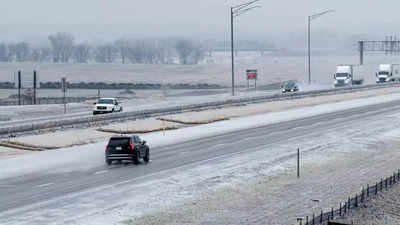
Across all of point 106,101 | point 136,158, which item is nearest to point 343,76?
point 106,101

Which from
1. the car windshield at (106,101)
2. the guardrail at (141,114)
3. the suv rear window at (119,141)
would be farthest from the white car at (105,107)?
the suv rear window at (119,141)

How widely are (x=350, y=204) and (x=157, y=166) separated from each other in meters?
14.4

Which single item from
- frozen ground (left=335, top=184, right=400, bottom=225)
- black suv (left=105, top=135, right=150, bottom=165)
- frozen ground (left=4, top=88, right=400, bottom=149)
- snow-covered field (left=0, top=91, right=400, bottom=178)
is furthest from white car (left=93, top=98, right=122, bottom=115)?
frozen ground (left=335, top=184, right=400, bottom=225)

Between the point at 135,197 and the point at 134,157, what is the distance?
32.2 feet

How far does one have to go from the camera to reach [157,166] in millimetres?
42812

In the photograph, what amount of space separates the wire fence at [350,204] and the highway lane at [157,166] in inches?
374

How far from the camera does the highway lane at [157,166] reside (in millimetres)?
33438

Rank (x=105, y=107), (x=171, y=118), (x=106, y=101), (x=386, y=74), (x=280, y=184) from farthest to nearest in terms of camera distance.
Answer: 1. (x=386, y=74)
2. (x=106, y=101)
3. (x=105, y=107)
4. (x=171, y=118)
5. (x=280, y=184)

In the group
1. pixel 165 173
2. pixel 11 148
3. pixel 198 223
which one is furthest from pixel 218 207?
pixel 11 148

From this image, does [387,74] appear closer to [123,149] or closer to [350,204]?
[123,149]

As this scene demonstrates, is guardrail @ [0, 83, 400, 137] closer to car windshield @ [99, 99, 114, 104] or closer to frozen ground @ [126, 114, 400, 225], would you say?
car windshield @ [99, 99, 114, 104]

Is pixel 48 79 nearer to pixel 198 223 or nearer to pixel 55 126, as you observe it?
pixel 55 126

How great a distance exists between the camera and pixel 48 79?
656ft

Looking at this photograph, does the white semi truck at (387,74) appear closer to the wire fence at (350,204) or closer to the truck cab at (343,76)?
the truck cab at (343,76)
